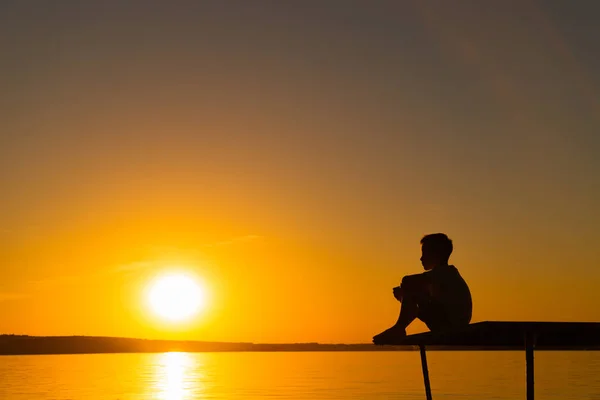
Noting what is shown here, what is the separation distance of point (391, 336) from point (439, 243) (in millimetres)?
1370

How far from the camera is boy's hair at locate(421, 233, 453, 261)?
10242 millimetres

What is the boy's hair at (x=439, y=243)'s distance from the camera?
1024 cm

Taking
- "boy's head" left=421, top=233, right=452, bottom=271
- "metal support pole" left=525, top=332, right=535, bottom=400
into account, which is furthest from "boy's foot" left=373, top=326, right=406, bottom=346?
"metal support pole" left=525, top=332, right=535, bottom=400

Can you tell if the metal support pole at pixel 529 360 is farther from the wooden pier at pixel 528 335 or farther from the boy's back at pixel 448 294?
the boy's back at pixel 448 294

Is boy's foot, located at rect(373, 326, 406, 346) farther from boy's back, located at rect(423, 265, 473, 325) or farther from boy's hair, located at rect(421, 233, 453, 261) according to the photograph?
boy's hair, located at rect(421, 233, 453, 261)

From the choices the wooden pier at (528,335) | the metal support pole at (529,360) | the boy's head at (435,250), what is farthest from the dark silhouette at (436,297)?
the metal support pole at (529,360)

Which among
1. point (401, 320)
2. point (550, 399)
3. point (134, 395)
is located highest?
point (134, 395)

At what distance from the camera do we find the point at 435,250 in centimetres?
1027

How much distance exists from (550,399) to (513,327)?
41072mm

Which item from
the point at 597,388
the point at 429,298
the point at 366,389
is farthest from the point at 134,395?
the point at 429,298

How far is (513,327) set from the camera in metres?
7.83

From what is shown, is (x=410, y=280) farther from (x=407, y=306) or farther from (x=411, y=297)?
(x=407, y=306)

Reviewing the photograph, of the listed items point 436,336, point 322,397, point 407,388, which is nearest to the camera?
point 436,336

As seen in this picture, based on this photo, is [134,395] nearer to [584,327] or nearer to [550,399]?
[550,399]
